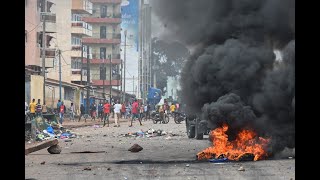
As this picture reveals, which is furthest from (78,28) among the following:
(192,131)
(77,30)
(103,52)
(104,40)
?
(192,131)

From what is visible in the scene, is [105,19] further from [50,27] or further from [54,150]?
[54,150]

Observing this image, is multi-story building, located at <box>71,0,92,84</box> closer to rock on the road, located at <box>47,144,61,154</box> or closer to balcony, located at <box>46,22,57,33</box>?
balcony, located at <box>46,22,57,33</box>

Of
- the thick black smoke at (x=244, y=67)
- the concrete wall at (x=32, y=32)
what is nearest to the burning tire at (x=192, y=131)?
the thick black smoke at (x=244, y=67)

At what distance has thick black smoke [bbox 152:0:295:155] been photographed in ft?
45.0

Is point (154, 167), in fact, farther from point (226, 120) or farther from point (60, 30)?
point (60, 30)

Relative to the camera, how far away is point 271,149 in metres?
13.5

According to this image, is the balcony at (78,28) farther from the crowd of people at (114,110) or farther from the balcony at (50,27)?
the crowd of people at (114,110)

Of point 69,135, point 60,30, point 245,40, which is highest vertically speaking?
point 60,30

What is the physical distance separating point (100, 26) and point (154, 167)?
57.7 meters

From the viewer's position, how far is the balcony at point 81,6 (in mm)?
58331

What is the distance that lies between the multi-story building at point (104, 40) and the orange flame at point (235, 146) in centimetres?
4881

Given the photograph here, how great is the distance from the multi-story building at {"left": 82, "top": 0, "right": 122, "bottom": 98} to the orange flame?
4881cm

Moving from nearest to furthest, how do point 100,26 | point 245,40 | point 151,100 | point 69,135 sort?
→ point 245,40, point 69,135, point 151,100, point 100,26
